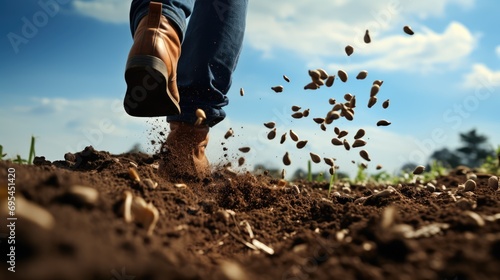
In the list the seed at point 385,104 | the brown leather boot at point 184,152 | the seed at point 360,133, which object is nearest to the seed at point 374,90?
the seed at point 385,104

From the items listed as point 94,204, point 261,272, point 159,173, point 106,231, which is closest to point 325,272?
point 261,272

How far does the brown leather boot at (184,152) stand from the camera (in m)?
3.12

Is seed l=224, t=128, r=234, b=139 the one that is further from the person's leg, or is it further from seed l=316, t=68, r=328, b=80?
seed l=316, t=68, r=328, b=80

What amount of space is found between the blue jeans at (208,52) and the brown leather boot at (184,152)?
0.24 feet

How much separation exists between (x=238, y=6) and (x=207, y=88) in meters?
0.56

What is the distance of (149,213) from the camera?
1.60 m

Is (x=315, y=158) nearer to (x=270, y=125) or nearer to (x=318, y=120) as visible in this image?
(x=318, y=120)

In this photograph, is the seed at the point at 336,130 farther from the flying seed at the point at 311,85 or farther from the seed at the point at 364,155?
the flying seed at the point at 311,85

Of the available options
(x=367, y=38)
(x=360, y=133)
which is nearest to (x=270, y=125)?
(x=360, y=133)

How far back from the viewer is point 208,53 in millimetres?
3062

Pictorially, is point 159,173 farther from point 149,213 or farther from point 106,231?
point 106,231

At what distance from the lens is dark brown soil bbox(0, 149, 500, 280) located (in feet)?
3.48

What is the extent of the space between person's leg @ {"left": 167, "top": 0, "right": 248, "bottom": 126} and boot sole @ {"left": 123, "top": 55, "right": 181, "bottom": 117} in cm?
51

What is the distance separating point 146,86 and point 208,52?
0.70m
